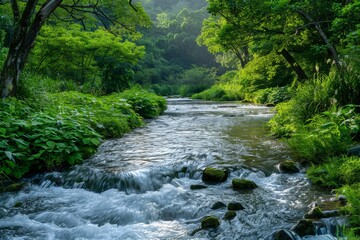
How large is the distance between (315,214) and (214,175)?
1.76 metres

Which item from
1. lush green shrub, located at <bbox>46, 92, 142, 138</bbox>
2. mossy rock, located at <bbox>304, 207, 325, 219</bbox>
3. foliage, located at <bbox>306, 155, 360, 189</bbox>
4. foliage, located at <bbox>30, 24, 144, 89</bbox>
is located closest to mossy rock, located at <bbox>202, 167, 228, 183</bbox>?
foliage, located at <bbox>306, 155, 360, 189</bbox>

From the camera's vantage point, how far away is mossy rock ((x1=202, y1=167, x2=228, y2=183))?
16.1 feet

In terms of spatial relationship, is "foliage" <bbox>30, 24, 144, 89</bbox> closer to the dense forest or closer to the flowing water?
the dense forest

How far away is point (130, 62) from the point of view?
55.9 feet

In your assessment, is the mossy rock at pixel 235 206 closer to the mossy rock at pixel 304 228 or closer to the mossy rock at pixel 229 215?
the mossy rock at pixel 229 215

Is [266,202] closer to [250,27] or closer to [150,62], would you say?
[250,27]

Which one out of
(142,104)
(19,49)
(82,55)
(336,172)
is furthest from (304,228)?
(82,55)

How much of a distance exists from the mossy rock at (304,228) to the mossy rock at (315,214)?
186 mm

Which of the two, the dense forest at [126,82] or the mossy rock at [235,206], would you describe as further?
the dense forest at [126,82]

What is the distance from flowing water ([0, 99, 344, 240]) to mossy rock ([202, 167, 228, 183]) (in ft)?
0.37

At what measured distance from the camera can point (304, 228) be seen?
3.26 m

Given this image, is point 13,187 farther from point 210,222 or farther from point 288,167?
point 288,167

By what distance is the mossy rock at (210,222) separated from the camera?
3.52 meters

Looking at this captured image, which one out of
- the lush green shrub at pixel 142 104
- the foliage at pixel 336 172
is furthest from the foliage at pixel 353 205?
the lush green shrub at pixel 142 104
